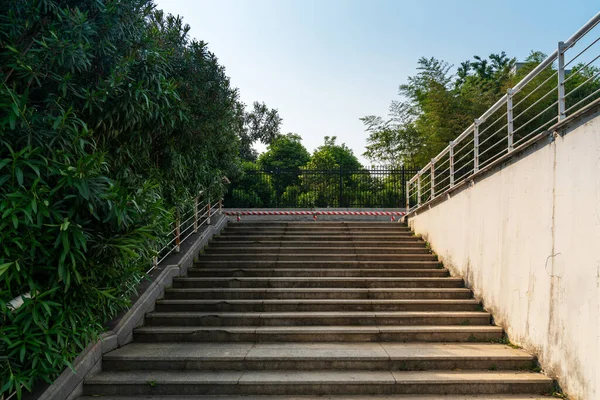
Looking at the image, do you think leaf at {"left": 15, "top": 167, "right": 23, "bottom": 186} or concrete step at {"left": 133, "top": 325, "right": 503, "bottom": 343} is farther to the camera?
concrete step at {"left": 133, "top": 325, "right": 503, "bottom": 343}

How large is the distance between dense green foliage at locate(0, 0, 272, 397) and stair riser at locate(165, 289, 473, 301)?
1.75 metres

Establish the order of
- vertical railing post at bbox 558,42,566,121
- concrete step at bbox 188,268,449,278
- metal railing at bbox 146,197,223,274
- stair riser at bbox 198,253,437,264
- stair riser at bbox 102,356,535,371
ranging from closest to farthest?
vertical railing post at bbox 558,42,566,121, stair riser at bbox 102,356,535,371, metal railing at bbox 146,197,223,274, concrete step at bbox 188,268,449,278, stair riser at bbox 198,253,437,264

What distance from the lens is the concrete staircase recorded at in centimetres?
398

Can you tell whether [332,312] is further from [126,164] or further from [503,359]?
[126,164]

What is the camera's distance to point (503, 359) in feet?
14.0

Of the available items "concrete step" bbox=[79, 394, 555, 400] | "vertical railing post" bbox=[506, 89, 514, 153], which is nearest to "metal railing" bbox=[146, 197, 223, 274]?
"concrete step" bbox=[79, 394, 555, 400]

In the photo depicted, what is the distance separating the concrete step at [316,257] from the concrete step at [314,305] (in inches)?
68.7

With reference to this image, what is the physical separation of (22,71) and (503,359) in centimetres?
534

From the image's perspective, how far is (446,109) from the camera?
12094 mm

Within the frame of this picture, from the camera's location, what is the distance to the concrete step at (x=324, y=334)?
4957mm

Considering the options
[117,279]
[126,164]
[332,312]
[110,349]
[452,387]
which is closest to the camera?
[117,279]

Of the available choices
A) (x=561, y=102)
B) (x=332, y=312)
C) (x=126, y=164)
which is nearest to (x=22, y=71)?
(x=126, y=164)

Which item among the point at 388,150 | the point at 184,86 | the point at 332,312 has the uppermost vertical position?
the point at 388,150

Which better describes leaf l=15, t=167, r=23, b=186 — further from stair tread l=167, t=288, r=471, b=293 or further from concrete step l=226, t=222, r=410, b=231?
concrete step l=226, t=222, r=410, b=231
